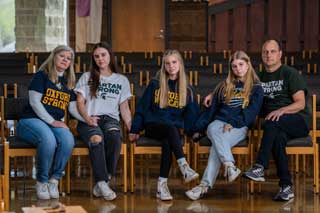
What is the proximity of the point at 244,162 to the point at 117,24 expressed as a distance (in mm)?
7990

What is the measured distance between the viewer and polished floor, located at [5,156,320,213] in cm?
589

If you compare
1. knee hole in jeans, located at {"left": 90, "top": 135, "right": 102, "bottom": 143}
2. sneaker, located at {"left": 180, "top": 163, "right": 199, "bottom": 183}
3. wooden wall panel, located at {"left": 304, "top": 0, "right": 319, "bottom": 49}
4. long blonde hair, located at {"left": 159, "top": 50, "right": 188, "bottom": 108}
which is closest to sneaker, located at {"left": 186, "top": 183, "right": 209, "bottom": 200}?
sneaker, located at {"left": 180, "top": 163, "right": 199, "bottom": 183}

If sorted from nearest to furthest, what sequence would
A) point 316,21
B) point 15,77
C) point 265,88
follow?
point 265,88, point 15,77, point 316,21

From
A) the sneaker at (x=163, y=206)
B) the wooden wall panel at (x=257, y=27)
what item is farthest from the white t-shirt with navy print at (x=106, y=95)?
the wooden wall panel at (x=257, y=27)

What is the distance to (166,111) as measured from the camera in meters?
6.52

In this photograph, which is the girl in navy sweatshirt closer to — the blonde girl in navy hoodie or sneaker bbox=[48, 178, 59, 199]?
the blonde girl in navy hoodie

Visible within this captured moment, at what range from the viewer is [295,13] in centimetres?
1413

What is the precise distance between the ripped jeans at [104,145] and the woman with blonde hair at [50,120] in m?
0.15

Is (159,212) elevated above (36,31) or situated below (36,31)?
below

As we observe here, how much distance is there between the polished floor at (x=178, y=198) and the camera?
589 cm

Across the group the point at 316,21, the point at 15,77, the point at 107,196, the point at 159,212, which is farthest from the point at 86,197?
the point at 316,21

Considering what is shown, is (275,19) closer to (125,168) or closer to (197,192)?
(125,168)

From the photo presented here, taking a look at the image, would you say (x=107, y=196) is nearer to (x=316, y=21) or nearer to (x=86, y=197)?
(x=86, y=197)

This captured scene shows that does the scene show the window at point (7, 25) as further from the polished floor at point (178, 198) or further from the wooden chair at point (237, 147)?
the wooden chair at point (237, 147)
